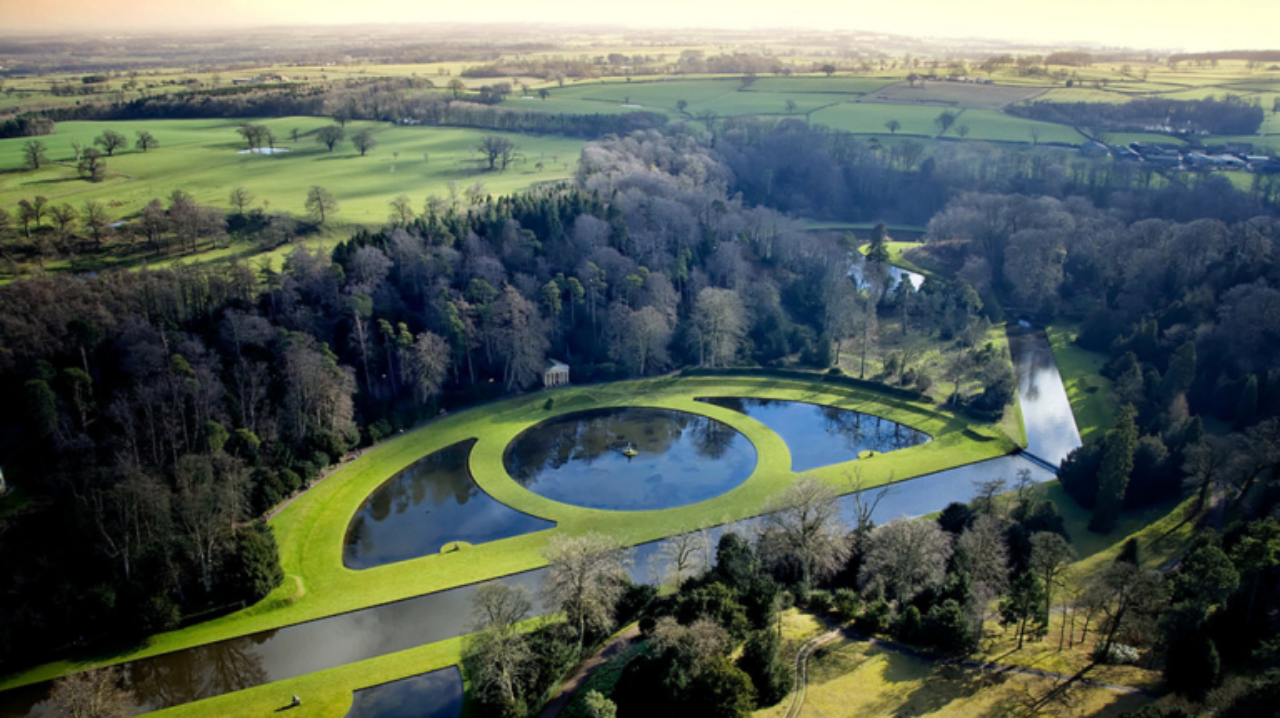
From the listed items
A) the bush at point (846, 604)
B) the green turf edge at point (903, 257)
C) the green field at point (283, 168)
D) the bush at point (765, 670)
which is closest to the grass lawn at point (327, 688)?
the bush at point (765, 670)

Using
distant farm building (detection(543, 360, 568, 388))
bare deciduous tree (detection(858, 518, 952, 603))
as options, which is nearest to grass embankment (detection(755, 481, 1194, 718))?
bare deciduous tree (detection(858, 518, 952, 603))

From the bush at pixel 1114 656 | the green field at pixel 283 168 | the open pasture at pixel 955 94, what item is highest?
the open pasture at pixel 955 94

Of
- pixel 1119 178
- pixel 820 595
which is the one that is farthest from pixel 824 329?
pixel 1119 178

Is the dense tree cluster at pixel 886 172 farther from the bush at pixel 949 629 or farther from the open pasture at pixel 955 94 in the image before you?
the bush at pixel 949 629

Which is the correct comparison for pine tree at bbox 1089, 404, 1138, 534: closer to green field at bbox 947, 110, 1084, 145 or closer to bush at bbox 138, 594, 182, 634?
bush at bbox 138, 594, 182, 634

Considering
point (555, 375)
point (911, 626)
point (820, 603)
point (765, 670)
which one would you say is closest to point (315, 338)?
point (555, 375)
